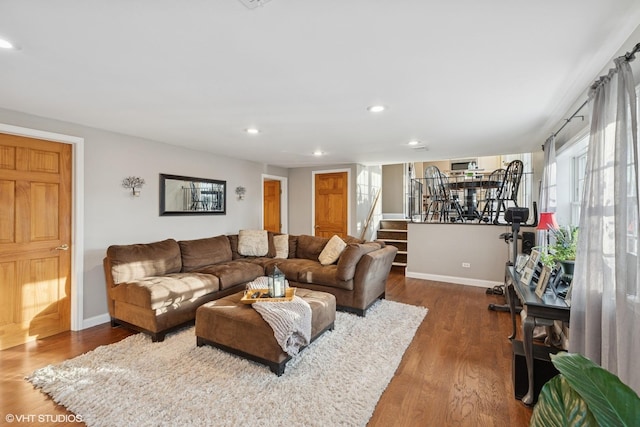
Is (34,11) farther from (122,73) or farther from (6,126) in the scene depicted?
(6,126)

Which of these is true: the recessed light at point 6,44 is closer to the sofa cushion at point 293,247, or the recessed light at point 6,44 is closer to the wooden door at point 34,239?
the wooden door at point 34,239

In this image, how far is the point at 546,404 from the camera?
964 millimetres

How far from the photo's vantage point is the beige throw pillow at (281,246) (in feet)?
16.6

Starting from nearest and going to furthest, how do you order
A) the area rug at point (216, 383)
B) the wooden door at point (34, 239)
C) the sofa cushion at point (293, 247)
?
1. the area rug at point (216, 383)
2. the wooden door at point (34, 239)
3. the sofa cushion at point (293, 247)

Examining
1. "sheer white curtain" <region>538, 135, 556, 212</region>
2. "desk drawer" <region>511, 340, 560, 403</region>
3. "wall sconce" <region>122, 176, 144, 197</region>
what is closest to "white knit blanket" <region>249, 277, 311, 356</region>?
"desk drawer" <region>511, 340, 560, 403</region>

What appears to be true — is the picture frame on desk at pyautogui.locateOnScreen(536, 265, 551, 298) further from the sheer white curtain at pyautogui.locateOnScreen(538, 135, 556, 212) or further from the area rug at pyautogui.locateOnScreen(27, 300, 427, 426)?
the sheer white curtain at pyautogui.locateOnScreen(538, 135, 556, 212)

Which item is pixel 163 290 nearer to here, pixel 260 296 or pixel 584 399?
pixel 260 296

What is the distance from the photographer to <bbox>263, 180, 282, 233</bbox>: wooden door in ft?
22.6

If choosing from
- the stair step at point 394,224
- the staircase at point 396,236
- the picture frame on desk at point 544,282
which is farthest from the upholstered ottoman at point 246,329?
the stair step at point 394,224

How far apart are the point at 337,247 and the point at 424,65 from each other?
290 cm

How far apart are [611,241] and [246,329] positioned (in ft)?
8.35

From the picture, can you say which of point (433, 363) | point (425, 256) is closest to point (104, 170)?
point (433, 363)

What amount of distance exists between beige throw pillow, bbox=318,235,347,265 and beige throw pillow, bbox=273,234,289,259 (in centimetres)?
83

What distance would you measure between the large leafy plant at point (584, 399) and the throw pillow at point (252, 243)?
14.1 feet
